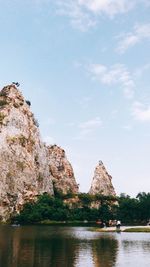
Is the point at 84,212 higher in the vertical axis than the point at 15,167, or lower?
lower

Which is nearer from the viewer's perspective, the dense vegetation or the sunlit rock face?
the dense vegetation

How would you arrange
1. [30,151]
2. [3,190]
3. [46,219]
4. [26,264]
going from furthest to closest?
[30,151], [3,190], [46,219], [26,264]

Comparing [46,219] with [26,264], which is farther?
[46,219]

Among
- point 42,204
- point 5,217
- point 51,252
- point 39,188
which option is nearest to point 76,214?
point 42,204

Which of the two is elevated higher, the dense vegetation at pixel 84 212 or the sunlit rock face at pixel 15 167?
the sunlit rock face at pixel 15 167

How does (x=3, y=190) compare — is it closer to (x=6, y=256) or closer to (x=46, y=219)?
(x=46, y=219)

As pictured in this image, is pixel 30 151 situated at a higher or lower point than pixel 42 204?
higher

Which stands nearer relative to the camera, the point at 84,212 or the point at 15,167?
the point at 84,212

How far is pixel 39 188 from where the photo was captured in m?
198

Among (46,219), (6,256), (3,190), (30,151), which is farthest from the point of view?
(30,151)

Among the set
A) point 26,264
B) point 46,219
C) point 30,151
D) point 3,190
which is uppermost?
point 30,151

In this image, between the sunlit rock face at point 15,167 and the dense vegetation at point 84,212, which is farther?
the sunlit rock face at point 15,167

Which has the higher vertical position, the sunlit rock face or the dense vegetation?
the sunlit rock face

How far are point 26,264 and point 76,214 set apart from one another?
132553 mm
